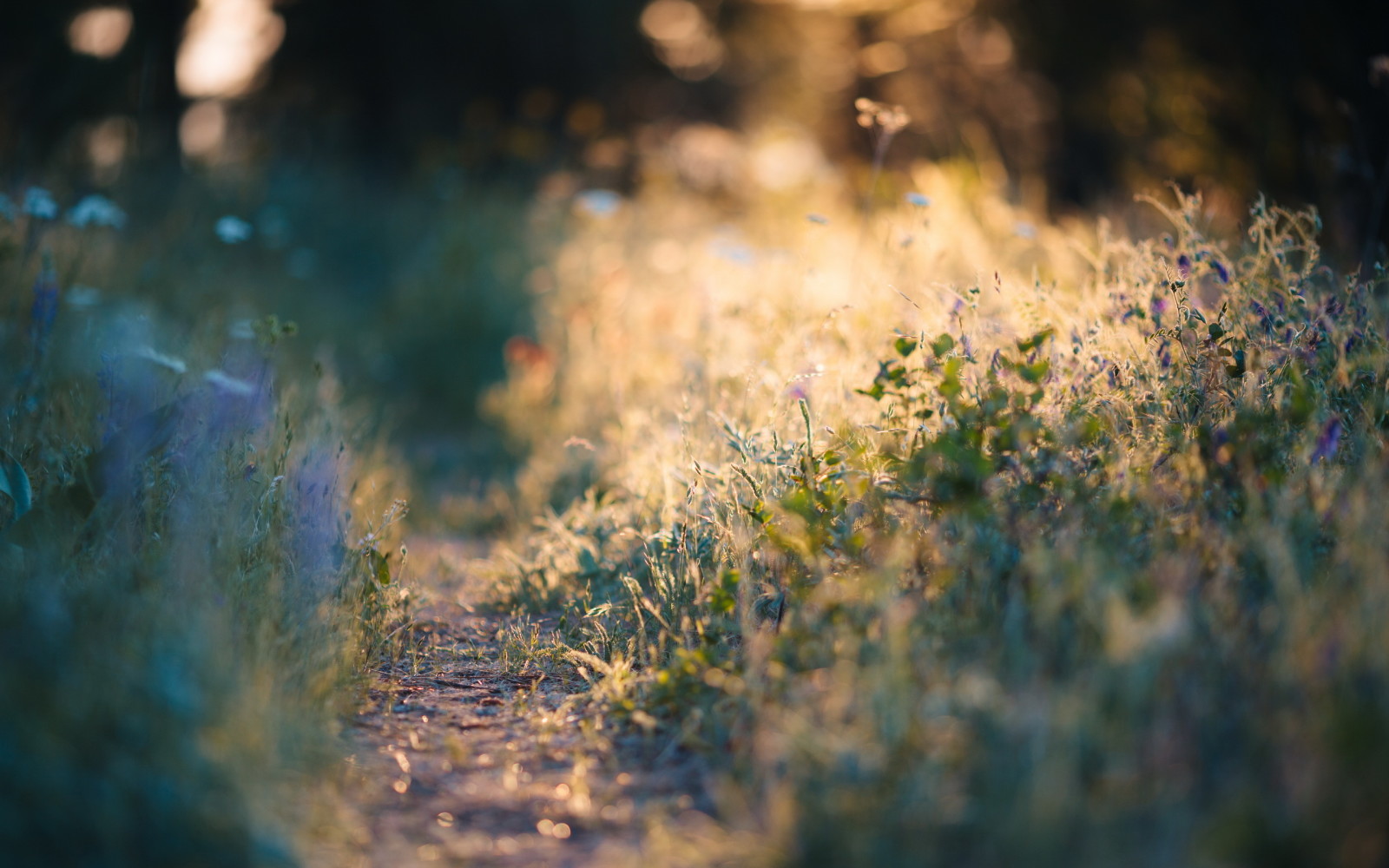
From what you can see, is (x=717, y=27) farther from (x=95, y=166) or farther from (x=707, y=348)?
(x=707, y=348)

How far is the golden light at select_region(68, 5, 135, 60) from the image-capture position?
8188 mm

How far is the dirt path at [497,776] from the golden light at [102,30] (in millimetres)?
8209

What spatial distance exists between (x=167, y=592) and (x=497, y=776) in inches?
33.9

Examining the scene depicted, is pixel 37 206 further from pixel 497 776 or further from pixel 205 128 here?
pixel 205 128

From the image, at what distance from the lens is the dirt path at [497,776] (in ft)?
5.77

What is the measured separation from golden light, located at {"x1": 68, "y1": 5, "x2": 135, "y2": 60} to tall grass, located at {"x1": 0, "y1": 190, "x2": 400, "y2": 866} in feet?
18.3

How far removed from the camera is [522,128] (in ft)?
33.3

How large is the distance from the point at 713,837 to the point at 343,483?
6.08ft

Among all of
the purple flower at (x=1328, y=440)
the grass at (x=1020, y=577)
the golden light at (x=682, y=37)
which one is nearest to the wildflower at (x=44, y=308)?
the grass at (x=1020, y=577)

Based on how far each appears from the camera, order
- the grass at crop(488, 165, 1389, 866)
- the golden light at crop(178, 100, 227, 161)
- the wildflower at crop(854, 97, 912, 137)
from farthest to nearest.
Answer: the golden light at crop(178, 100, 227, 161), the wildflower at crop(854, 97, 912, 137), the grass at crop(488, 165, 1389, 866)

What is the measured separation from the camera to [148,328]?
351cm

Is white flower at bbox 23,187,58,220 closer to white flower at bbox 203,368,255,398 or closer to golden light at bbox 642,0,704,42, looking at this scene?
white flower at bbox 203,368,255,398

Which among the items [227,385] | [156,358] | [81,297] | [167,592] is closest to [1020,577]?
[167,592]

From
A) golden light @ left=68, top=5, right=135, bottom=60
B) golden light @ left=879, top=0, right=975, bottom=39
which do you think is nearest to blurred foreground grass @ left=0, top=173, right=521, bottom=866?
golden light @ left=68, top=5, right=135, bottom=60
